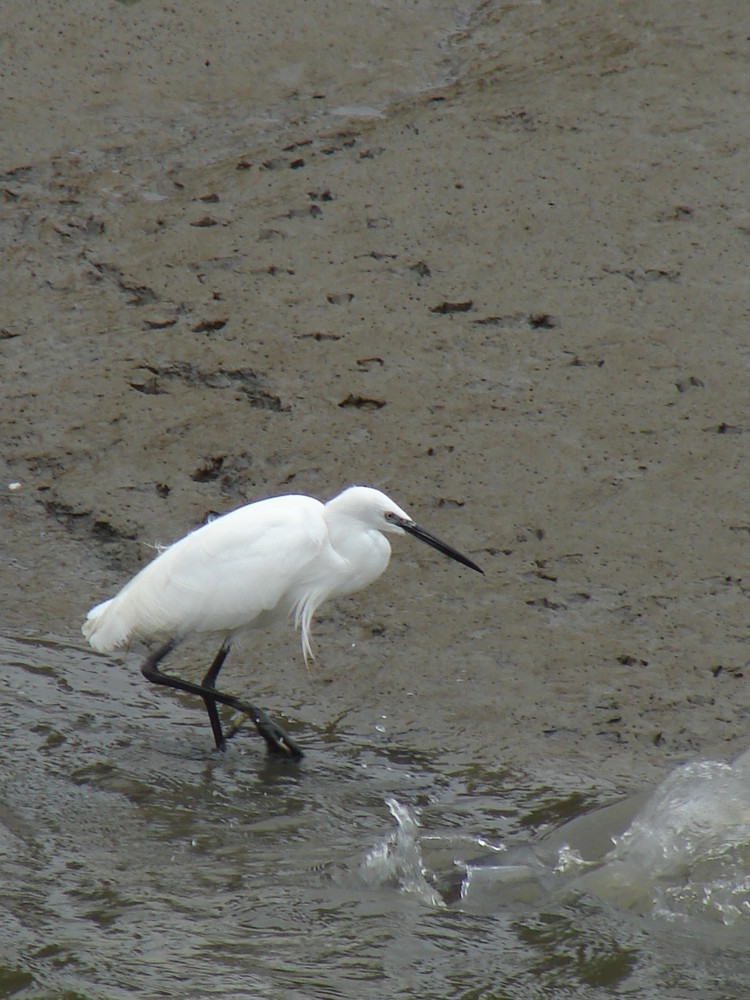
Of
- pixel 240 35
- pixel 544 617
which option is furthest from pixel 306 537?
pixel 240 35

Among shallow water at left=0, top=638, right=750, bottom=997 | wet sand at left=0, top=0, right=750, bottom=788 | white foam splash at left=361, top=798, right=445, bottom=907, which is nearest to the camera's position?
shallow water at left=0, top=638, right=750, bottom=997

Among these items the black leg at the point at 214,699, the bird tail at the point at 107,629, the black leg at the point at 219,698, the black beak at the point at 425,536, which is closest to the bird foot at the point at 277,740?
the black leg at the point at 219,698

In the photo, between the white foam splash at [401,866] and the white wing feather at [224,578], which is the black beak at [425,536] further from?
the white foam splash at [401,866]

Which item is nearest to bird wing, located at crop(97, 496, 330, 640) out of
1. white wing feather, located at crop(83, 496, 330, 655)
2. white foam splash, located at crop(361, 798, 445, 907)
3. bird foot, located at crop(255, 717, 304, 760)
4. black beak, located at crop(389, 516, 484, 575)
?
white wing feather, located at crop(83, 496, 330, 655)

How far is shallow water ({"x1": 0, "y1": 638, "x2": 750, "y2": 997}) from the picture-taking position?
10.5 ft

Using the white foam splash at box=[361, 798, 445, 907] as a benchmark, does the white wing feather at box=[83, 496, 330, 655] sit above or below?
above

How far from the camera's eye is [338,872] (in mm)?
Result: 3646

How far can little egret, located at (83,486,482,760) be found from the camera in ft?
14.5

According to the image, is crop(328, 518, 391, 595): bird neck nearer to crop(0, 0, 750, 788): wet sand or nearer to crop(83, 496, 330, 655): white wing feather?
crop(83, 496, 330, 655): white wing feather

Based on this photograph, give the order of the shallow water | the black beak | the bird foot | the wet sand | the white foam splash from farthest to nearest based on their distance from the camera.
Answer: the wet sand, the black beak, the bird foot, the white foam splash, the shallow water

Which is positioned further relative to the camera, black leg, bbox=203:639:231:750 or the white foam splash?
black leg, bbox=203:639:231:750

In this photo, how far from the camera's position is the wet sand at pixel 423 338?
4789mm

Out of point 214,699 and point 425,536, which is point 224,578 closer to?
point 214,699

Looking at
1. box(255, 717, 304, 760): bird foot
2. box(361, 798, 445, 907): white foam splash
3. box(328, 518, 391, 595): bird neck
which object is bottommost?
box(255, 717, 304, 760): bird foot
